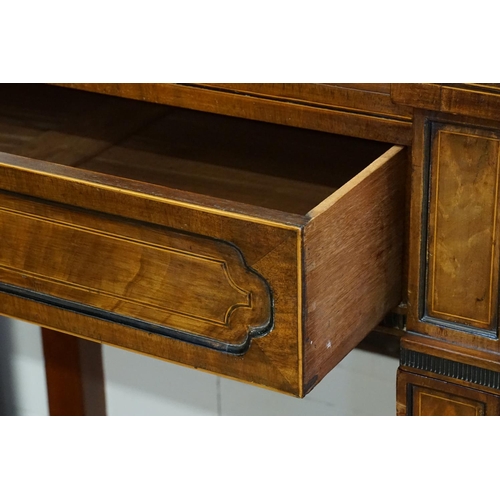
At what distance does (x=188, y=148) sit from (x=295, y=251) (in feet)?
1.21

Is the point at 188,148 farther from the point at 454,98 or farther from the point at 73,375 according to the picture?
the point at 73,375

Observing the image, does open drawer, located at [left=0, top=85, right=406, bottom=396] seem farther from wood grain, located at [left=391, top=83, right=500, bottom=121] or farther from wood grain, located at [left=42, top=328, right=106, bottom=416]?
wood grain, located at [left=42, top=328, right=106, bottom=416]

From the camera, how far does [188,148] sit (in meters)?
1.07

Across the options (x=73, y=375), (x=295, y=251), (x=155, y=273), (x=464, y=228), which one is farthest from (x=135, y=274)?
(x=73, y=375)

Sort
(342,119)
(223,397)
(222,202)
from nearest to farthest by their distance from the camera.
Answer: (222,202) < (342,119) < (223,397)

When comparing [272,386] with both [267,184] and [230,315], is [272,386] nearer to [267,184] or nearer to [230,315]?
[230,315]

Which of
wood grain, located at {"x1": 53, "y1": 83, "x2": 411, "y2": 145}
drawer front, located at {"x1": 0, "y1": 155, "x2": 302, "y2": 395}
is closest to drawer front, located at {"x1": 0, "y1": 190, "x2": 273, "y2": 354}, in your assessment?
drawer front, located at {"x1": 0, "y1": 155, "x2": 302, "y2": 395}

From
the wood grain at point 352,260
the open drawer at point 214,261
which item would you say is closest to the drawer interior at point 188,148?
the open drawer at point 214,261

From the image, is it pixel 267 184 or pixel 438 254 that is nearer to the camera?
pixel 438 254

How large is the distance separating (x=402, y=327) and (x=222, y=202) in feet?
0.95

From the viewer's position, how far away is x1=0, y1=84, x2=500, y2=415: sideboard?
0.76 m

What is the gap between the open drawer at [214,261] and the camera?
75 cm

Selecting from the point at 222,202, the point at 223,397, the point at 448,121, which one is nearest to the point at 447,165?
the point at 448,121

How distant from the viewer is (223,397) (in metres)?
1.35
